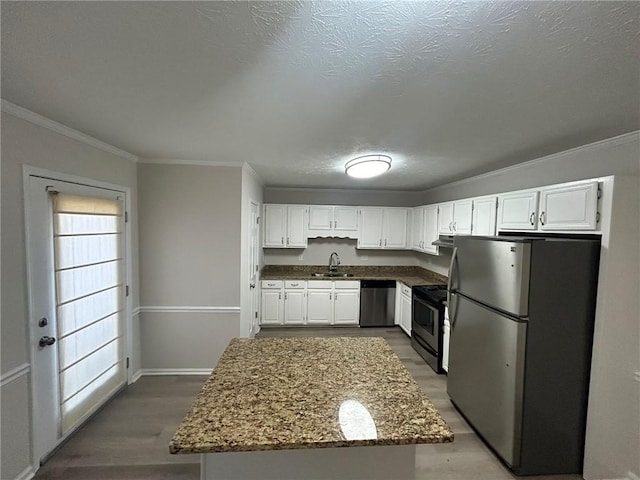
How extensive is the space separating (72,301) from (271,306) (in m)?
2.91

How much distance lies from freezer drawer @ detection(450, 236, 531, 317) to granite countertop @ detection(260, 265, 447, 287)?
2.21m

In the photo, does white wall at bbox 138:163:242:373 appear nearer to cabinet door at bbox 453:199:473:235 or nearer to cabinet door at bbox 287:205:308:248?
cabinet door at bbox 287:205:308:248

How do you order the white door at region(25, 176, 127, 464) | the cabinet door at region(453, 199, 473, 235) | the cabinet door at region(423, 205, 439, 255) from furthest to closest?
the cabinet door at region(423, 205, 439, 255) < the cabinet door at region(453, 199, 473, 235) < the white door at region(25, 176, 127, 464)

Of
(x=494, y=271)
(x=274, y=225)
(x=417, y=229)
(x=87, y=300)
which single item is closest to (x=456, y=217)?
(x=417, y=229)

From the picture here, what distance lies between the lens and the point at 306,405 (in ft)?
4.57

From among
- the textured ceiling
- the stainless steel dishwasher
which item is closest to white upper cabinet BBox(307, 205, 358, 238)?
the stainless steel dishwasher

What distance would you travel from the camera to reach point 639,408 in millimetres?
1924

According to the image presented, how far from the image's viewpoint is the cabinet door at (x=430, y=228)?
4.43 meters

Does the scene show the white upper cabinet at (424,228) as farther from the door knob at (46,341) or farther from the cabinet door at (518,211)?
the door knob at (46,341)

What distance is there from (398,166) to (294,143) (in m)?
1.35

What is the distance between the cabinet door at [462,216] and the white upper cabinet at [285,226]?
245 centimetres

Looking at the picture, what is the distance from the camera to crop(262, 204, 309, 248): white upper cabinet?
17.1 ft

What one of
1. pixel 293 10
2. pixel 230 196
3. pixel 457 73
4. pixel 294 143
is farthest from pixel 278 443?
pixel 230 196

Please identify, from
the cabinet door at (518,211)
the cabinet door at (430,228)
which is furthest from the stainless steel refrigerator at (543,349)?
the cabinet door at (430,228)
